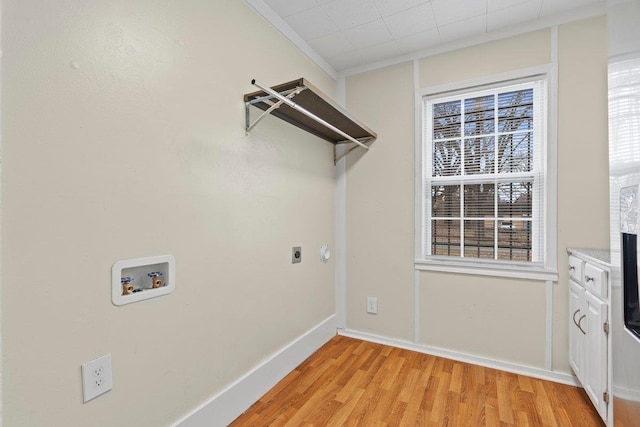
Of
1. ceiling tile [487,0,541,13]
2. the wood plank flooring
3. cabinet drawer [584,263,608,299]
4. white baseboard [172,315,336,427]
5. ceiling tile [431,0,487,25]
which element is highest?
ceiling tile [487,0,541,13]

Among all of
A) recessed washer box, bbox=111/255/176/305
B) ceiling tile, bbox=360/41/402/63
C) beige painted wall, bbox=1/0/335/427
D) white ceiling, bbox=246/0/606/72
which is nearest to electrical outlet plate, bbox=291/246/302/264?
beige painted wall, bbox=1/0/335/427

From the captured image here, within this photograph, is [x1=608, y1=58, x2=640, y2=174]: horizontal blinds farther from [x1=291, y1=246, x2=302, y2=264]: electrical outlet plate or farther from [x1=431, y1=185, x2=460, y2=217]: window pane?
[x1=291, y1=246, x2=302, y2=264]: electrical outlet plate

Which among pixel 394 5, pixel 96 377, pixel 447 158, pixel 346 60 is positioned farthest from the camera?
pixel 346 60

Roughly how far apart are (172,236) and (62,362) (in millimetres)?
561

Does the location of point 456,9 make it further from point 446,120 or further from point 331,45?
point 331,45

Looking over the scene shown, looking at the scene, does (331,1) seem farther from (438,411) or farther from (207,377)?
(438,411)

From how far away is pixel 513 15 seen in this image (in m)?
1.98

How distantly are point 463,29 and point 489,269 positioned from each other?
5.81 ft

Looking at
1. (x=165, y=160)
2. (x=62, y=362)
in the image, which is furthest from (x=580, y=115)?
(x=62, y=362)

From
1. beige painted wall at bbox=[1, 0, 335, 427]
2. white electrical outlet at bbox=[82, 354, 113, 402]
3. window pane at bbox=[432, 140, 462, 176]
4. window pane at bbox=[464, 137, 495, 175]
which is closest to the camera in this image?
beige painted wall at bbox=[1, 0, 335, 427]

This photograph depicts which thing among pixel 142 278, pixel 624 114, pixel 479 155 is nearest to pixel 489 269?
pixel 479 155

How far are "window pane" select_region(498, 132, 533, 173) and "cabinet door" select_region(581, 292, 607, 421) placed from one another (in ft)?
3.10

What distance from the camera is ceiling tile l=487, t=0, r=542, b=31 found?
1.89m

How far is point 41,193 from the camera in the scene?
3.05ft
